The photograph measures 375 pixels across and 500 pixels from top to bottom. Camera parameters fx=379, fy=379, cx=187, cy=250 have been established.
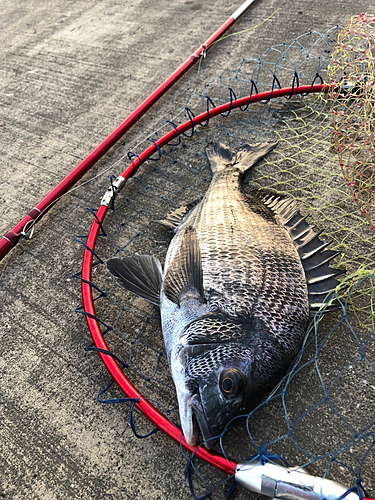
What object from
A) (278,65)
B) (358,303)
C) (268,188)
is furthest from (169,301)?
(278,65)

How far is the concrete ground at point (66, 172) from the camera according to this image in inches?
84.5

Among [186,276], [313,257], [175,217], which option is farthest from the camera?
[175,217]

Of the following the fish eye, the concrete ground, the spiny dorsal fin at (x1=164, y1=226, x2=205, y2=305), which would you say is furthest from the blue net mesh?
the spiny dorsal fin at (x1=164, y1=226, x2=205, y2=305)

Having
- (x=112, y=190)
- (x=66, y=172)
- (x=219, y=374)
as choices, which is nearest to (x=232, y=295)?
(x=219, y=374)

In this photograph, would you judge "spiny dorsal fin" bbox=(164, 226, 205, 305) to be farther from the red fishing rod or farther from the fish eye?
the red fishing rod

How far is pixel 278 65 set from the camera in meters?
4.25

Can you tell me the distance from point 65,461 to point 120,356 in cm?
66

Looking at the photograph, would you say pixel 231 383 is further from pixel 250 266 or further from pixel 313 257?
pixel 313 257

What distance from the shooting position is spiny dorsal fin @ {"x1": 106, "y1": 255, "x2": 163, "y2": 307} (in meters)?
2.50

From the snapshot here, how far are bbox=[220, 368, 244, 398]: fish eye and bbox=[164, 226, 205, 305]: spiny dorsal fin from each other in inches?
18.6

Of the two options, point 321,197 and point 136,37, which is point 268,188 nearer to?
point 321,197

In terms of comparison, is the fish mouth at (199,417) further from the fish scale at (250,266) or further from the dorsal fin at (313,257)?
the dorsal fin at (313,257)

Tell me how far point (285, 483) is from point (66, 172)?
3.19m

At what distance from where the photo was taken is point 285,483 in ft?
5.72
